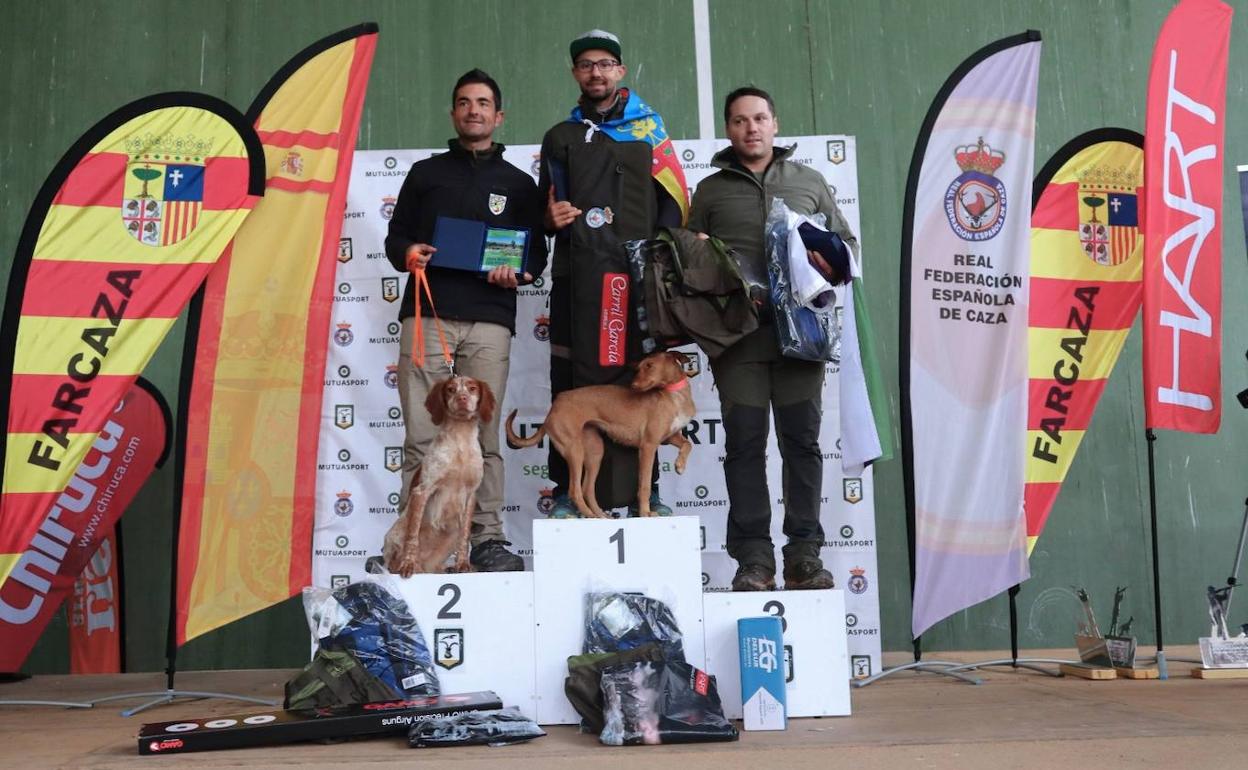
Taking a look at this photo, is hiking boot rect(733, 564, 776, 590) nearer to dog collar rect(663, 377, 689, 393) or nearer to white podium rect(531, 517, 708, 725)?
white podium rect(531, 517, 708, 725)

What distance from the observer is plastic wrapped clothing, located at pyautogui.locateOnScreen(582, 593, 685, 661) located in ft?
10.5

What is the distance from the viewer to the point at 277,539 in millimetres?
3957

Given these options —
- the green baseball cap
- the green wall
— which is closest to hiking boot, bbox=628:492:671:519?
the green baseball cap

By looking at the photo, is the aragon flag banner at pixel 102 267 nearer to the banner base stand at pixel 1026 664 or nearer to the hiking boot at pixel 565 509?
the hiking boot at pixel 565 509

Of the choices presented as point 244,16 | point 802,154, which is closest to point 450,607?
point 802,154

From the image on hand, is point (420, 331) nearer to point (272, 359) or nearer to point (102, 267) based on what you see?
point (272, 359)

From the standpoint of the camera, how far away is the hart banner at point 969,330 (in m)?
4.13

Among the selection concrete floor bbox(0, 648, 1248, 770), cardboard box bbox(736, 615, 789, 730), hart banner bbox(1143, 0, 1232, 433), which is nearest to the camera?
concrete floor bbox(0, 648, 1248, 770)

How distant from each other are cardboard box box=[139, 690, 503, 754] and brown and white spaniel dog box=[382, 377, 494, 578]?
1.94 feet

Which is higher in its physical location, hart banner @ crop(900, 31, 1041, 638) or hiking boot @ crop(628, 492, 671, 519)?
hart banner @ crop(900, 31, 1041, 638)

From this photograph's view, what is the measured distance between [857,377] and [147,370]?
3.53 m

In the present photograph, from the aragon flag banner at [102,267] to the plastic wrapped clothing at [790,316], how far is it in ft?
6.10

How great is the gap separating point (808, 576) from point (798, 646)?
0.27m

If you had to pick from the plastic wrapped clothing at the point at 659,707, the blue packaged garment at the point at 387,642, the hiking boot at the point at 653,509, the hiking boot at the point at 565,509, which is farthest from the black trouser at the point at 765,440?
the blue packaged garment at the point at 387,642
